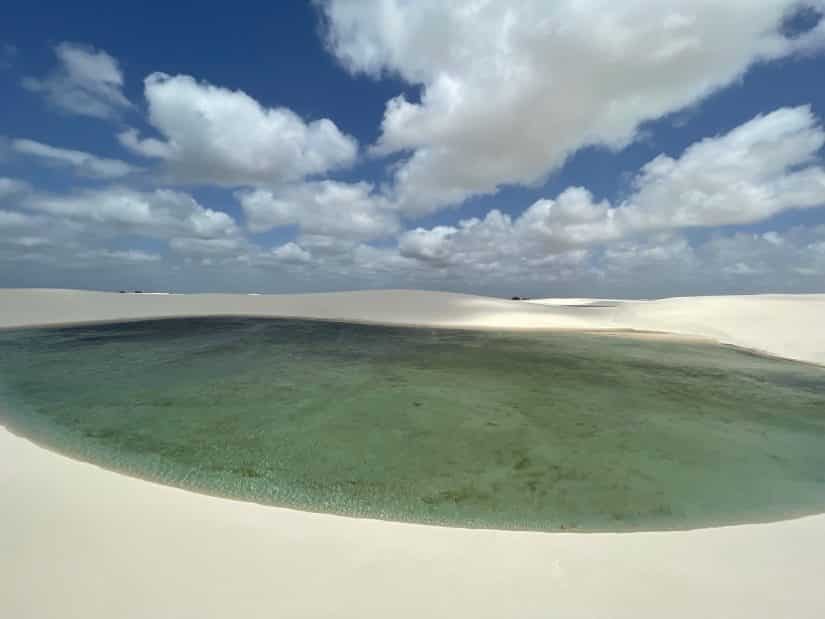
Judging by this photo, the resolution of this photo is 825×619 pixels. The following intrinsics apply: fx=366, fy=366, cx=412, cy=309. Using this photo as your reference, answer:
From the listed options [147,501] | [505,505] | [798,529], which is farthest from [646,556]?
[147,501]

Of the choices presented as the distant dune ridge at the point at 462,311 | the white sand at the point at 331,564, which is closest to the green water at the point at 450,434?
the white sand at the point at 331,564

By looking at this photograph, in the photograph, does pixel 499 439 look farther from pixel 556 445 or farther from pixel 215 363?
pixel 215 363

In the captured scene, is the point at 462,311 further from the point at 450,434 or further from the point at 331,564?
the point at 331,564

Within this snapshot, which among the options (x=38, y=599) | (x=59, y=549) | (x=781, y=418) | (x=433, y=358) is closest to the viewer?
(x=38, y=599)

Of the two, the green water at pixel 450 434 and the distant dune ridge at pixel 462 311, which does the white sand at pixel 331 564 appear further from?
the distant dune ridge at pixel 462 311

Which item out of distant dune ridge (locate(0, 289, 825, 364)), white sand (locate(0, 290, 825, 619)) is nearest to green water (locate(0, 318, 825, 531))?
white sand (locate(0, 290, 825, 619))

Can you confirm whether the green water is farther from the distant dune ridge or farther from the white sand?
the distant dune ridge
